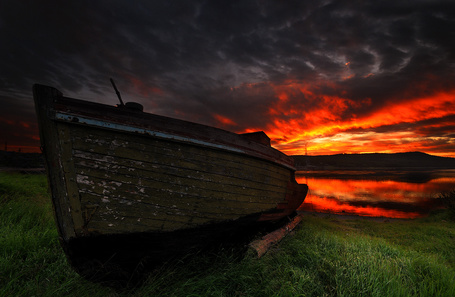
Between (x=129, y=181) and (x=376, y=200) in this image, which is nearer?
(x=129, y=181)

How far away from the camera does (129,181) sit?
2.51 meters

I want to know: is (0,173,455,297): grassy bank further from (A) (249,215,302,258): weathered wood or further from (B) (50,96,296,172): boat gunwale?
(B) (50,96,296,172): boat gunwale

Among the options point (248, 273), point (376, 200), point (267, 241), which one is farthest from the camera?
point (376, 200)

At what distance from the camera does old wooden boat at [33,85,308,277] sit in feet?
7.70

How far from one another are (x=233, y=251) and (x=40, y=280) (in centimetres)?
307

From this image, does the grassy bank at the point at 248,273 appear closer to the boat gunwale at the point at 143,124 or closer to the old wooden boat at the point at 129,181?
the old wooden boat at the point at 129,181

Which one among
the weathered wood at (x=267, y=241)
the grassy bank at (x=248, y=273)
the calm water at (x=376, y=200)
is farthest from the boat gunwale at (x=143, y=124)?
the calm water at (x=376, y=200)

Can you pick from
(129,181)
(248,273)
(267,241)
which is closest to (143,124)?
(129,181)

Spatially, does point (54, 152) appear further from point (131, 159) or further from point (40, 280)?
point (40, 280)

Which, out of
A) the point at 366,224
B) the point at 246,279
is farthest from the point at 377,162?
the point at 246,279

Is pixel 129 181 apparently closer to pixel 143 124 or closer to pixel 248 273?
pixel 143 124

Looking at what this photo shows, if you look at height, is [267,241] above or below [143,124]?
below

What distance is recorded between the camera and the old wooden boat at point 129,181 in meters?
2.35

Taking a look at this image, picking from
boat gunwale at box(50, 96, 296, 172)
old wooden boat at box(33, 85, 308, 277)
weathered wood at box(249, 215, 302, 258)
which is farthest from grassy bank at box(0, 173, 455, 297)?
boat gunwale at box(50, 96, 296, 172)
